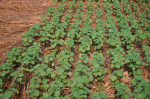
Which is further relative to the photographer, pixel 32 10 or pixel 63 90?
pixel 32 10

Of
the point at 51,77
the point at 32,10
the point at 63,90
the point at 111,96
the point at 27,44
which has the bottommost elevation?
the point at 111,96

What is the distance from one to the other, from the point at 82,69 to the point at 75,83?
1.38 feet

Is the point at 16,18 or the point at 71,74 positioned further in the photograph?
the point at 16,18

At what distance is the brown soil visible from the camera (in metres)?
3.44

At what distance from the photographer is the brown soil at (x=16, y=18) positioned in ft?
11.3

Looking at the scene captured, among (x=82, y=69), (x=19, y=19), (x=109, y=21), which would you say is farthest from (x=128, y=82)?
(x=19, y=19)

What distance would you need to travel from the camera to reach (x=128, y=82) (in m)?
2.83

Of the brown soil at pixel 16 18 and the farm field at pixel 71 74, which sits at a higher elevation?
the brown soil at pixel 16 18

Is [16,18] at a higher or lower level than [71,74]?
higher

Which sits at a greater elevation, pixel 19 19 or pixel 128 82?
pixel 19 19

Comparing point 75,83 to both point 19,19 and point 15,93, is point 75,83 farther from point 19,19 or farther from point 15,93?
point 19,19

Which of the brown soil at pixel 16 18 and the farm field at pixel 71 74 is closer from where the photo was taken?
the farm field at pixel 71 74

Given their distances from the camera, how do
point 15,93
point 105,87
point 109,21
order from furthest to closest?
1. point 109,21
2. point 105,87
3. point 15,93

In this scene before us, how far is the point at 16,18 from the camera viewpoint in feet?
15.2
